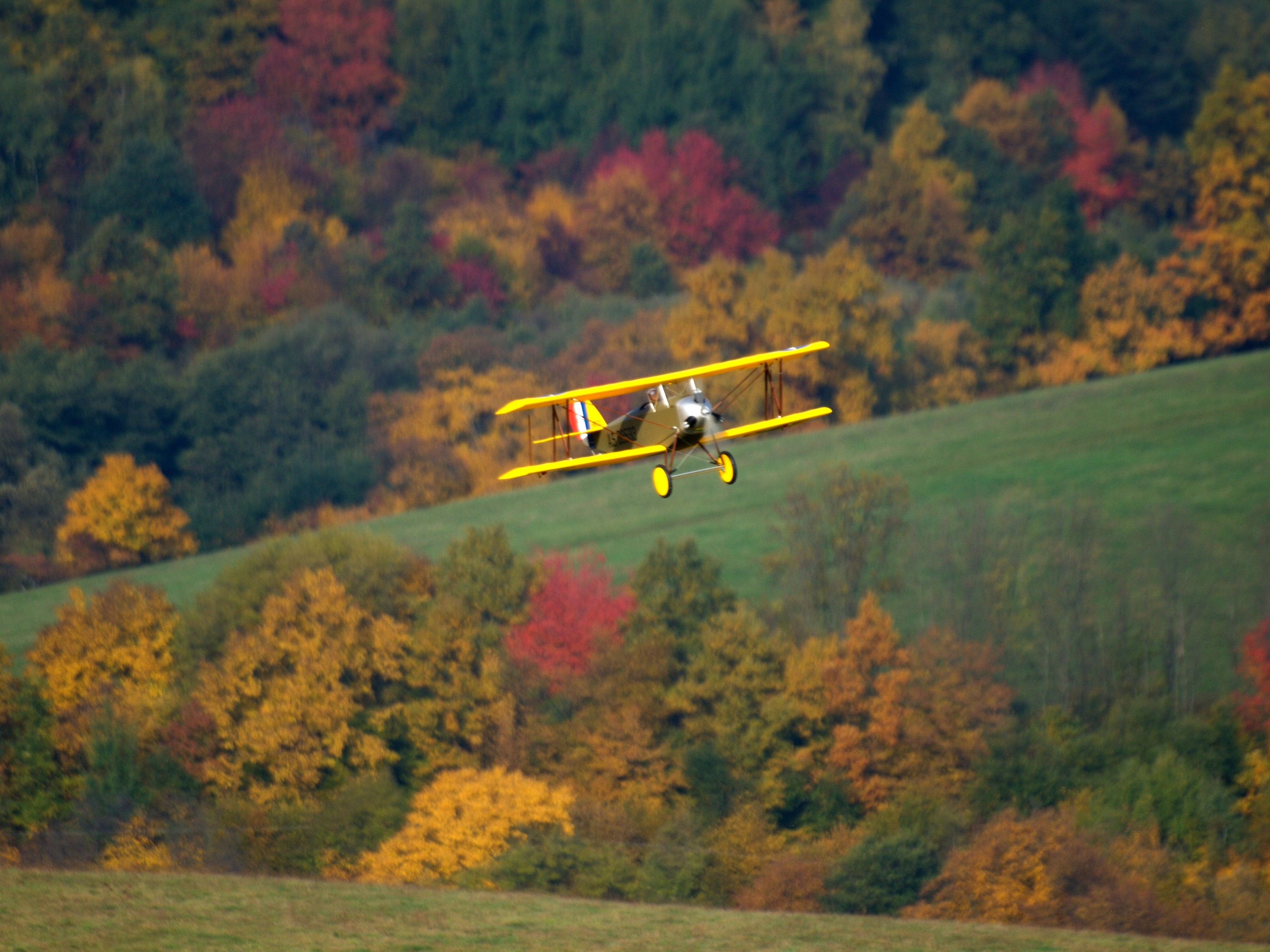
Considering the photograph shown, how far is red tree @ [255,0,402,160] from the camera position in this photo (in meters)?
155

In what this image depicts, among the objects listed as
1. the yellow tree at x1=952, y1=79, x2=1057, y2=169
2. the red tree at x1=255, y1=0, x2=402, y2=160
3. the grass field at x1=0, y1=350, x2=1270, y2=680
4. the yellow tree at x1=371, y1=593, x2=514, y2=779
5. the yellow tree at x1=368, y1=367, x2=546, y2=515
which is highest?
the red tree at x1=255, y1=0, x2=402, y2=160

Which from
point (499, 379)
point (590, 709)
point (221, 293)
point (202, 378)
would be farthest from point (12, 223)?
point (590, 709)

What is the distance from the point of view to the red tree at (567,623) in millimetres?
83625

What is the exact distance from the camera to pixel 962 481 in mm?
100188

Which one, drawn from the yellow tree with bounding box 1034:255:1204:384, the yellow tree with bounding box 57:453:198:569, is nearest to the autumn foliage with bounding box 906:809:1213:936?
the yellow tree with bounding box 1034:255:1204:384

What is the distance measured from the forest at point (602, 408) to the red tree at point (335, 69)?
0.43 metres

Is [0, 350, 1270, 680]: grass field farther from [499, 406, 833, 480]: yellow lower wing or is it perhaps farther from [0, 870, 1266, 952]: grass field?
[499, 406, 833, 480]: yellow lower wing

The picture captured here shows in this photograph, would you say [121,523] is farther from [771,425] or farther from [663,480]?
[771,425]

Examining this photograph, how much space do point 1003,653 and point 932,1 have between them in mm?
96956

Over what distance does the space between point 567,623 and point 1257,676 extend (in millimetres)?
35573

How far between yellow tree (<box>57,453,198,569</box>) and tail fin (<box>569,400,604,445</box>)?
6922 centimetres

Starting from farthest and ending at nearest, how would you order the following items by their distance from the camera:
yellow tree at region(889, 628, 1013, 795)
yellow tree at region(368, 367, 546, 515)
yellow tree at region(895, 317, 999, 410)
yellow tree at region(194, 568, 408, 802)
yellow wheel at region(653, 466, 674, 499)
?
yellow tree at region(895, 317, 999, 410) → yellow tree at region(368, 367, 546, 515) → yellow tree at region(194, 568, 408, 802) → yellow tree at region(889, 628, 1013, 795) → yellow wheel at region(653, 466, 674, 499)

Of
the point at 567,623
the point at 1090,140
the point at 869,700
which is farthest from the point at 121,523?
the point at 1090,140

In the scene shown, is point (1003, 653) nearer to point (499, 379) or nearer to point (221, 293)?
point (499, 379)
